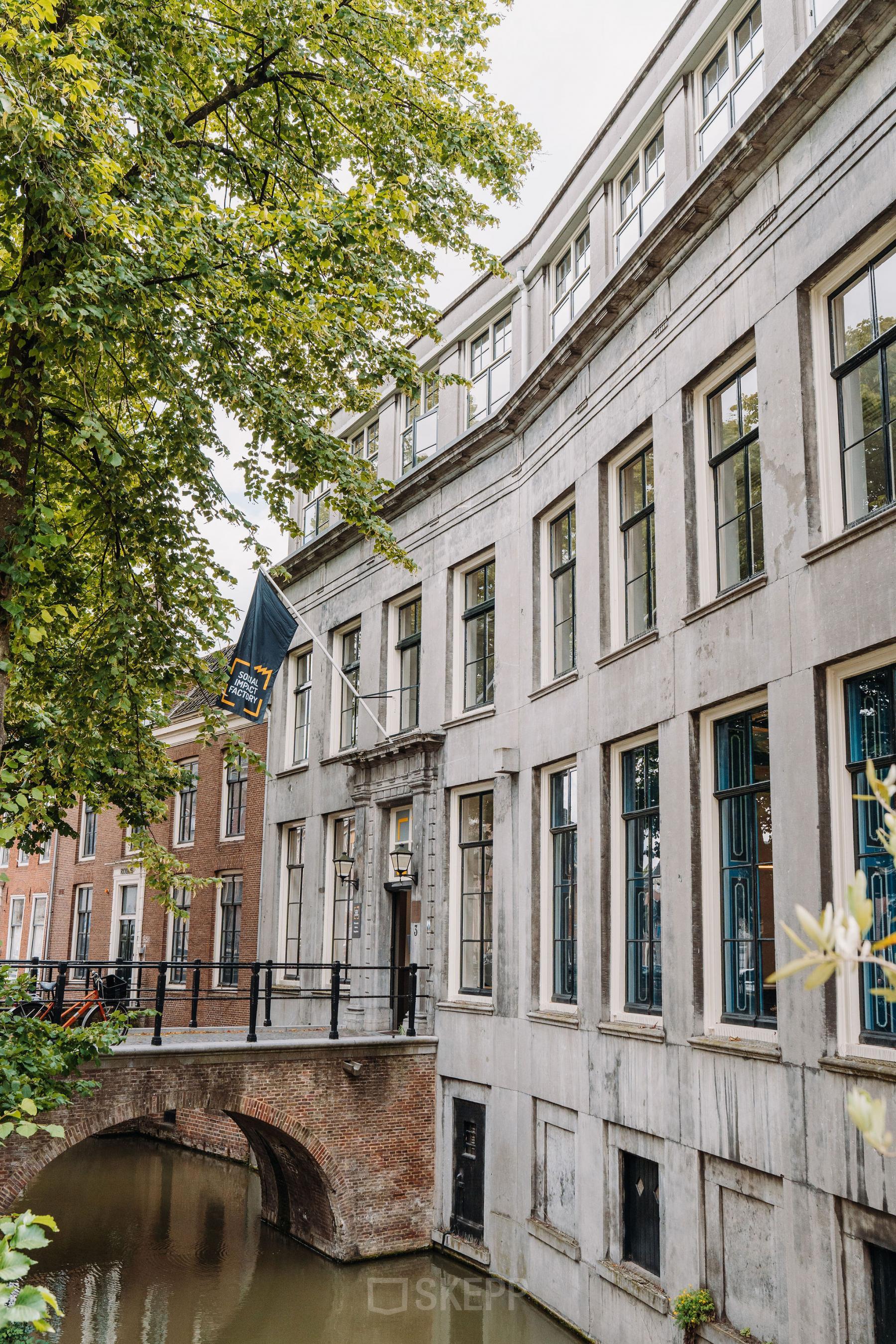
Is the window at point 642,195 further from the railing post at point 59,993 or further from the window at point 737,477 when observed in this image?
the railing post at point 59,993

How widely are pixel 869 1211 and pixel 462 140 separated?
10447 mm

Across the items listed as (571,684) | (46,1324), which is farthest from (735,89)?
(46,1324)

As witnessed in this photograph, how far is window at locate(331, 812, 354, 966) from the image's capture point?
771 inches

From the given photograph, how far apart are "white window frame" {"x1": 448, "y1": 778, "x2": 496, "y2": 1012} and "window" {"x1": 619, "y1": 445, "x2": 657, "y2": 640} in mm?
4167

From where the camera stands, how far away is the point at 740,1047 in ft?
30.4

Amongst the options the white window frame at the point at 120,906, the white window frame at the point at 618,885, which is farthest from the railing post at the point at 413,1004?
the white window frame at the point at 120,906

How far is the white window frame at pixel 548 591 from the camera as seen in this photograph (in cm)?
1448

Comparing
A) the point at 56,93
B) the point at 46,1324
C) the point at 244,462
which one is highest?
the point at 56,93

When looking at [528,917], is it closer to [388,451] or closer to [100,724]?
[100,724]

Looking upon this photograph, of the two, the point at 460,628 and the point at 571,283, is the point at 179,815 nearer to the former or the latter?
the point at 460,628

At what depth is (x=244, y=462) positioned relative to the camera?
1170cm

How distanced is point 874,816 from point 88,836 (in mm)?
29301

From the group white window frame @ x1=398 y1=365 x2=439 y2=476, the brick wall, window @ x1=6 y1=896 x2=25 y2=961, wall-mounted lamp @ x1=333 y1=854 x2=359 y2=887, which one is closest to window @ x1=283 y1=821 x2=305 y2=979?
wall-mounted lamp @ x1=333 y1=854 x2=359 y2=887

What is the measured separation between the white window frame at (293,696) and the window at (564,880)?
9.03 meters
